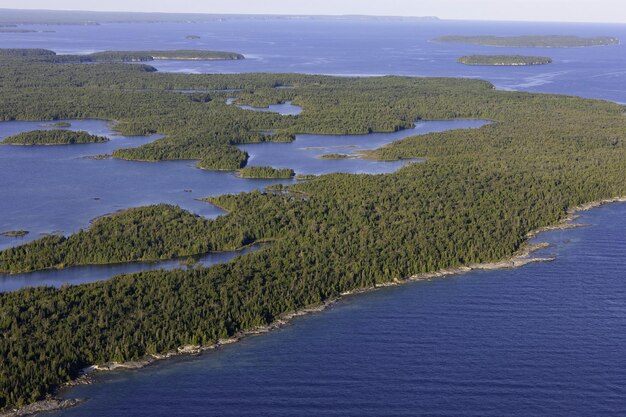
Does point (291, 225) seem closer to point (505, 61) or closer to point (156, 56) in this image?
point (505, 61)

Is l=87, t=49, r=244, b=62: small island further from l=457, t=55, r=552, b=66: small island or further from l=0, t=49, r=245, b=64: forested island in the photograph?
l=457, t=55, r=552, b=66: small island

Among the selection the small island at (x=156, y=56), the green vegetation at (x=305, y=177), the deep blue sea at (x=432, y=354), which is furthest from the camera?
the small island at (x=156, y=56)

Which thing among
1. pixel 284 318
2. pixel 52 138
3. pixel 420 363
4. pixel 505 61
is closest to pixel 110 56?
pixel 505 61

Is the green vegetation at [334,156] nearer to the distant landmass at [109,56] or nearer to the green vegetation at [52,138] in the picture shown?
the green vegetation at [52,138]

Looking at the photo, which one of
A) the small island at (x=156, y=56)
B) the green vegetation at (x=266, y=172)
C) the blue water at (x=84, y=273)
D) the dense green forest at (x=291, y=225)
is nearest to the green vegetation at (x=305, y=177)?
the green vegetation at (x=266, y=172)

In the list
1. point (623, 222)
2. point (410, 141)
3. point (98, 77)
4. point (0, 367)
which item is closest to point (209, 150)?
point (410, 141)

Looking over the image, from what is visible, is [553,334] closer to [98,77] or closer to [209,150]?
[209,150]
